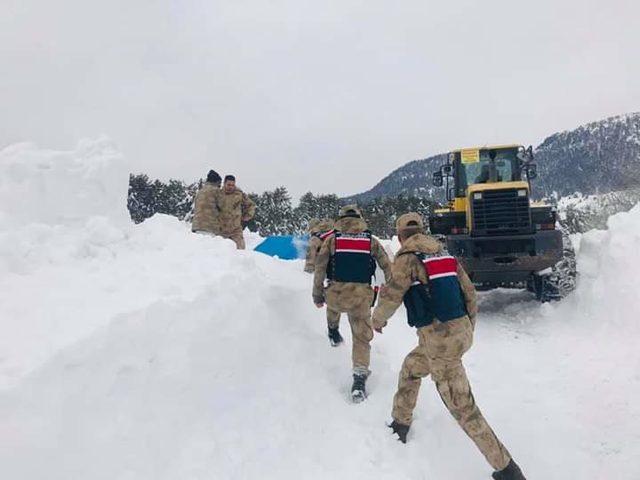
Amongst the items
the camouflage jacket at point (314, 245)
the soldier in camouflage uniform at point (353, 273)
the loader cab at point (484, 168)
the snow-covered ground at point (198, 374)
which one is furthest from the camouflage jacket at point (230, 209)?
the loader cab at point (484, 168)

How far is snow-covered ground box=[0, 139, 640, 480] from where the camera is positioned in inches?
136

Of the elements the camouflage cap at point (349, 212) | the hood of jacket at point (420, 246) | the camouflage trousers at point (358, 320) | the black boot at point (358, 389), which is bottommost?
the black boot at point (358, 389)

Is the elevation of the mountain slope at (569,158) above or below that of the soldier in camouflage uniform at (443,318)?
above

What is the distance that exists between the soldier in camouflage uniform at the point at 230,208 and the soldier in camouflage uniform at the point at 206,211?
0.34ft

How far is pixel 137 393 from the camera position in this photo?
12.4 feet

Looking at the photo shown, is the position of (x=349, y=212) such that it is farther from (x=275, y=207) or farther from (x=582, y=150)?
(x=582, y=150)

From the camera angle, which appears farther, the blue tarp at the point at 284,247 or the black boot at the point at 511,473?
the blue tarp at the point at 284,247

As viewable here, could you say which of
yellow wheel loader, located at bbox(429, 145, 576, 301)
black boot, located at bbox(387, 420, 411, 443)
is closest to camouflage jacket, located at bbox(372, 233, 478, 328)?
black boot, located at bbox(387, 420, 411, 443)

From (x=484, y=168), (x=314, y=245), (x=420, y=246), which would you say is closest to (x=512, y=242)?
(x=484, y=168)

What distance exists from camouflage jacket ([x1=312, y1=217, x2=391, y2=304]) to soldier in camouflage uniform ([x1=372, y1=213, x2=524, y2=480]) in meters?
1.22

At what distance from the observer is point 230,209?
9258mm

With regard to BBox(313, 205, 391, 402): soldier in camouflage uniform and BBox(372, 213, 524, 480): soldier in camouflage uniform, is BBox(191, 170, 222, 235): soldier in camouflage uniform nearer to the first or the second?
BBox(313, 205, 391, 402): soldier in camouflage uniform

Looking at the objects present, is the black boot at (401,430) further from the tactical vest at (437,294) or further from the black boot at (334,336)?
the black boot at (334,336)

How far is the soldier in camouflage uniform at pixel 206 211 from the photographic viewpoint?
29.5ft
